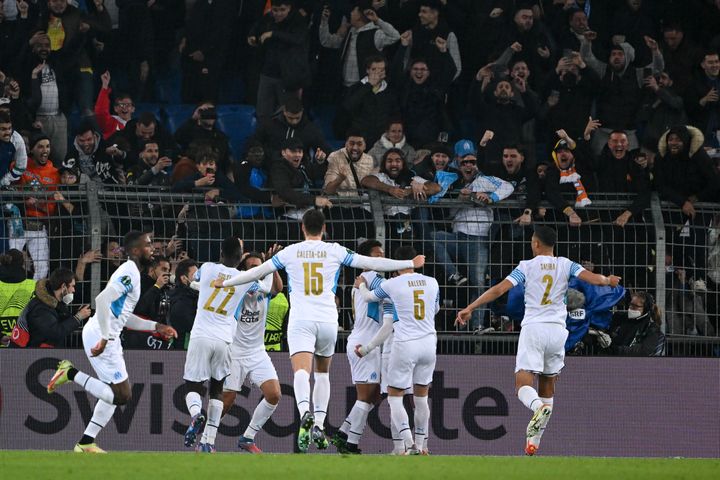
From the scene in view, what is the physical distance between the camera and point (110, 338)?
12.8m

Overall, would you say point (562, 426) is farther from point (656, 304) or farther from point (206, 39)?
point (206, 39)

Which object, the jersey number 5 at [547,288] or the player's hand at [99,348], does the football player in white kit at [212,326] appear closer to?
the player's hand at [99,348]

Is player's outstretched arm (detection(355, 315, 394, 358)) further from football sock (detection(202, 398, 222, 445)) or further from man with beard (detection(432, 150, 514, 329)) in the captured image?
football sock (detection(202, 398, 222, 445))

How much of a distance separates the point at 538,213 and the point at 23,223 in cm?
575

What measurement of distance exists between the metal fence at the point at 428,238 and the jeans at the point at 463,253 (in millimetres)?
11

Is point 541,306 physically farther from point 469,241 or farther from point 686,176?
point 686,176

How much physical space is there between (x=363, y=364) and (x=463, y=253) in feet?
5.71

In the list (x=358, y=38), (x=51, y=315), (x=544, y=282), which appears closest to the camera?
(x=544, y=282)

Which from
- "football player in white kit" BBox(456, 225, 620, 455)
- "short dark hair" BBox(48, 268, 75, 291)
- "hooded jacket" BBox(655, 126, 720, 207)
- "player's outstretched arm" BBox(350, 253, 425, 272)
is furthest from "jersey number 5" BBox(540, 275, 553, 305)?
"short dark hair" BBox(48, 268, 75, 291)

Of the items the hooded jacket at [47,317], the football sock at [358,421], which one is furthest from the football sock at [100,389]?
the football sock at [358,421]

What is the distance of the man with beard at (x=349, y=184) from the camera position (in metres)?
15.6

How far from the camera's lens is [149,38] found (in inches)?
773

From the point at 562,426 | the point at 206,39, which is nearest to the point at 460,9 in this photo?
the point at 206,39

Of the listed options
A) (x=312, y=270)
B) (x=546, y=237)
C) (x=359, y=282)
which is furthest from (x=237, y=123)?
(x=546, y=237)
